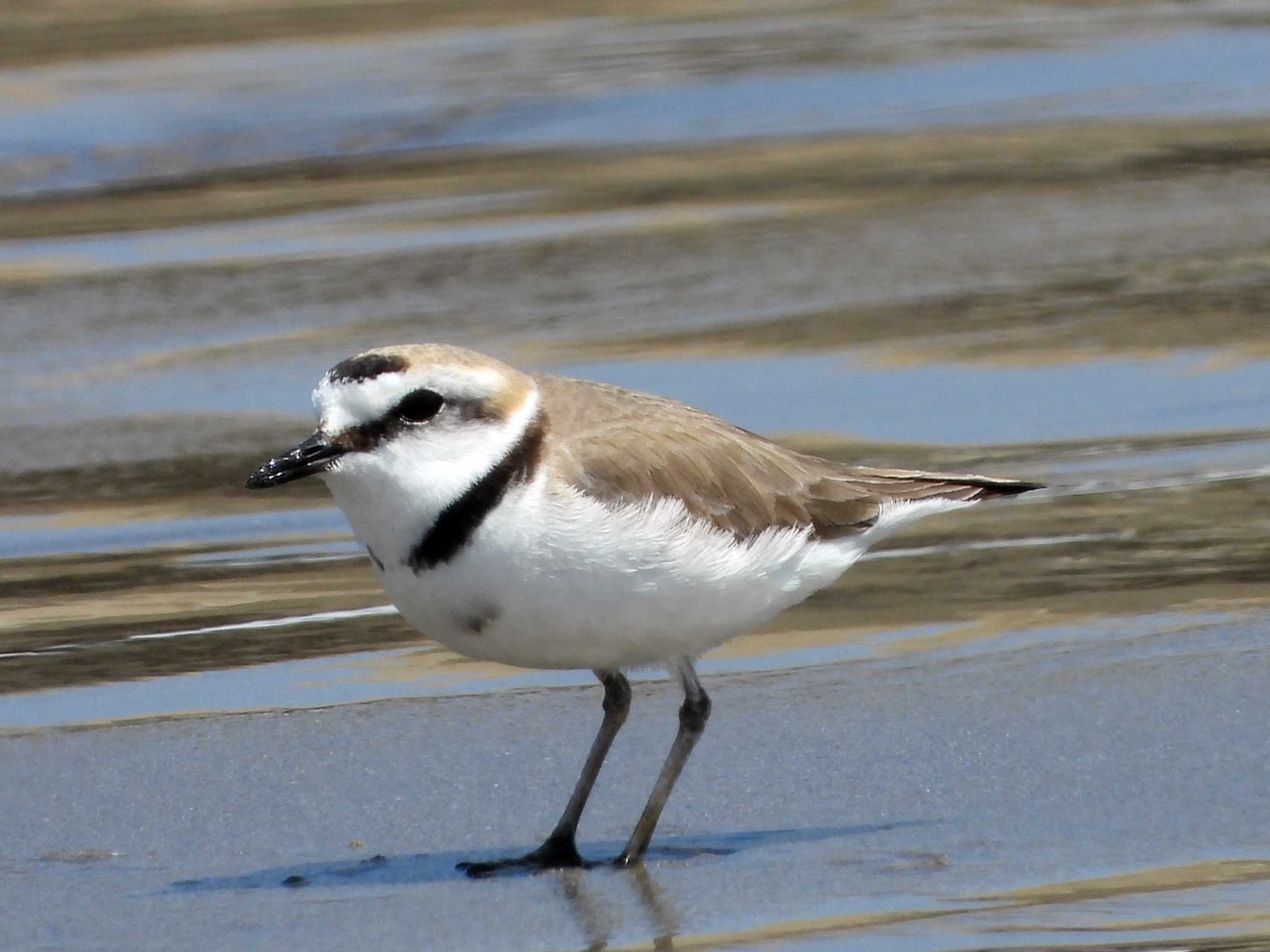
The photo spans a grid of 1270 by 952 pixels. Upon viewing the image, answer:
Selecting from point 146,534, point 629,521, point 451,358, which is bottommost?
point 146,534

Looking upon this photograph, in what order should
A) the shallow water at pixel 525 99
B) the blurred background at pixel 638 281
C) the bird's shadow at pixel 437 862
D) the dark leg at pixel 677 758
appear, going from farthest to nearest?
the shallow water at pixel 525 99, the blurred background at pixel 638 281, the dark leg at pixel 677 758, the bird's shadow at pixel 437 862

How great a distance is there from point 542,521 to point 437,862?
2.52 ft

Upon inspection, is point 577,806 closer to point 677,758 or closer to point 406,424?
point 677,758

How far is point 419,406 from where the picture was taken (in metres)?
4.16

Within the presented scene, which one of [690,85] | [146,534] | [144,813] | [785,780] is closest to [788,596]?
[785,780]

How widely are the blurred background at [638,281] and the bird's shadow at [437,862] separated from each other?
1.06m

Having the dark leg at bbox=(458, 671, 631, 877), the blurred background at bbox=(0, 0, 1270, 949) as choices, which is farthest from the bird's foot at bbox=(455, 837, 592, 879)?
the blurred background at bbox=(0, 0, 1270, 949)

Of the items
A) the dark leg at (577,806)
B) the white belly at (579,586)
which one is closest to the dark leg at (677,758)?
the dark leg at (577,806)

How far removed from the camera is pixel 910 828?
4387 millimetres

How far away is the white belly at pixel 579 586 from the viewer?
13.4 feet

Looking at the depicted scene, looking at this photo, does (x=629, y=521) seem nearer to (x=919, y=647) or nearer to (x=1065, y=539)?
(x=919, y=647)

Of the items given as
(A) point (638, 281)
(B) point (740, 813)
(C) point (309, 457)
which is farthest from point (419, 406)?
(A) point (638, 281)

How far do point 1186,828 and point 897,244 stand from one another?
5.47 metres

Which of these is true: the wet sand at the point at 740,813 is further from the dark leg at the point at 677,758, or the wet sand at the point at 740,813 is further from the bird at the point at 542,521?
the bird at the point at 542,521
